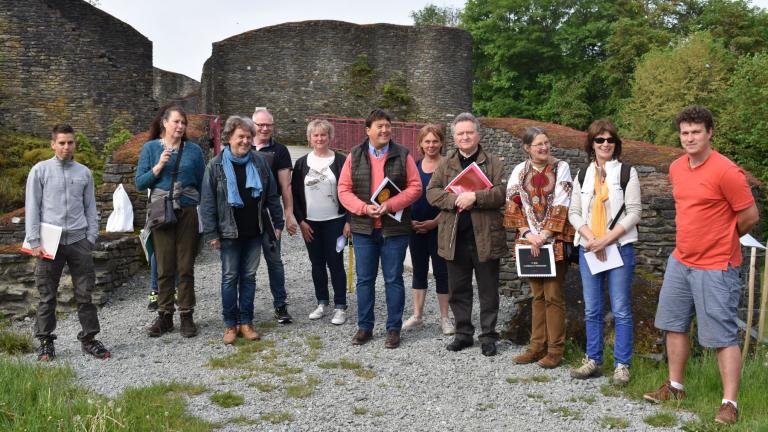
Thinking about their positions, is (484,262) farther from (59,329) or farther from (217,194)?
(59,329)

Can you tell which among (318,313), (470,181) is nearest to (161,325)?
(318,313)

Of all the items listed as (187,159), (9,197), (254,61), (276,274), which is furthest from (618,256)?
Answer: (254,61)

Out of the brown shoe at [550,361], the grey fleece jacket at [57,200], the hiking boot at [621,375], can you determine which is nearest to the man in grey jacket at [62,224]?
the grey fleece jacket at [57,200]

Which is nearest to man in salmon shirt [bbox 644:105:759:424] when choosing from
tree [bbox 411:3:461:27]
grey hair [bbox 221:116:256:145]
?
grey hair [bbox 221:116:256:145]

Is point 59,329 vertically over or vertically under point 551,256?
under

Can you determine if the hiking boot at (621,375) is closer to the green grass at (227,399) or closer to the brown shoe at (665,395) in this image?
the brown shoe at (665,395)

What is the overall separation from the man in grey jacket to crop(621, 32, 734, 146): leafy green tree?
67.2 ft

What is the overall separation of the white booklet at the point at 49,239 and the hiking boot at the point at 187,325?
1211 mm

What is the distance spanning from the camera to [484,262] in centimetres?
500

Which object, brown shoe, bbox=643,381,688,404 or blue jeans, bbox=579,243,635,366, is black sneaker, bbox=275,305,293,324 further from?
brown shoe, bbox=643,381,688,404

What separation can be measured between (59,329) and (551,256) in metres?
4.55

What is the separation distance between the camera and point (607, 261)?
14.3ft

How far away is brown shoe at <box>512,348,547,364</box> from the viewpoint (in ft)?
16.2

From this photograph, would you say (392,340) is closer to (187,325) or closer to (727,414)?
(187,325)
